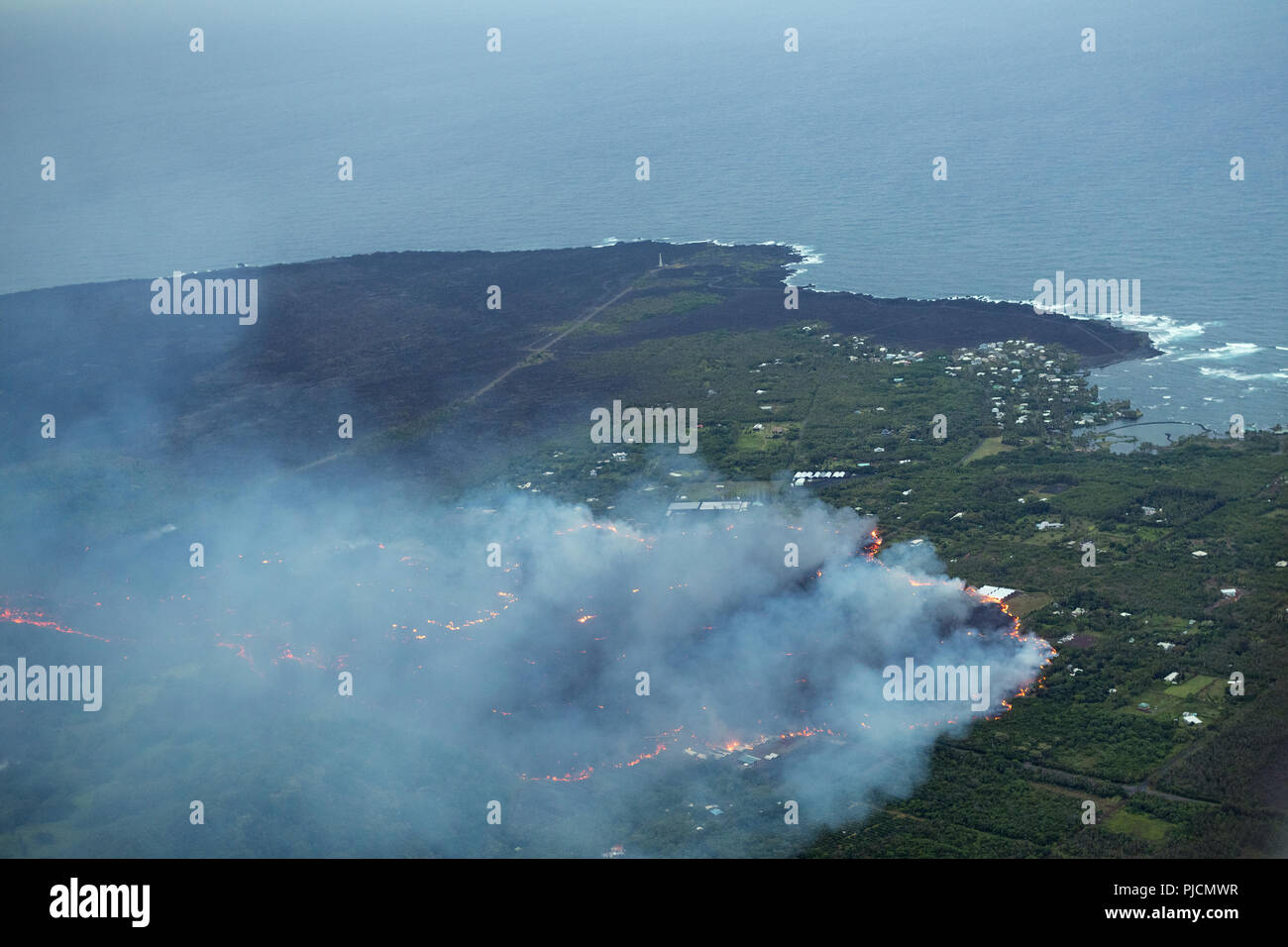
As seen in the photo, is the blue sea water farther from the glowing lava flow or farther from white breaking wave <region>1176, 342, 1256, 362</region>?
the glowing lava flow

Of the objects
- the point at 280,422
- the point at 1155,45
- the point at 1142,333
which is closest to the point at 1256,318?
the point at 1142,333

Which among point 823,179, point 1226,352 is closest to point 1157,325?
point 1226,352

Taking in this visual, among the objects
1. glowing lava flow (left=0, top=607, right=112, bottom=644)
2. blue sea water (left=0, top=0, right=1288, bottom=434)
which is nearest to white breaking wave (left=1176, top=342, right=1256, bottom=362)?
blue sea water (left=0, top=0, right=1288, bottom=434)

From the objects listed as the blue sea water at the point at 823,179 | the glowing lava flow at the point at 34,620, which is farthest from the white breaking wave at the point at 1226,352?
the glowing lava flow at the point at 34,620

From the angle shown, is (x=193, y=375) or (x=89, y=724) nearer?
(x=89, y=724)

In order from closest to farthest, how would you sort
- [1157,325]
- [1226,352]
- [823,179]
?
[1226,352] < [1157,325] < [823,179]

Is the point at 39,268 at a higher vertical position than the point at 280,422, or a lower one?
higher

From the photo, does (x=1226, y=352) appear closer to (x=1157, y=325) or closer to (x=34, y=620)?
(x=1157, y=325)

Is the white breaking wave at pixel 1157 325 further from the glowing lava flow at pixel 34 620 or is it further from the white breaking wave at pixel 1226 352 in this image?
the glowing lava flow at pixel 34 620

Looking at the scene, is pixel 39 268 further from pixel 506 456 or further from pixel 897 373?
pixel 897 373
